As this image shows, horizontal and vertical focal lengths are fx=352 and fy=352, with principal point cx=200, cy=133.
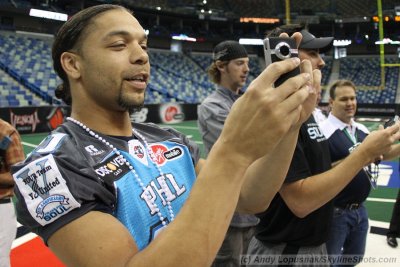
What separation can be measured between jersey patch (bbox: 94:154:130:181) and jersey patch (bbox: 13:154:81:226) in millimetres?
138

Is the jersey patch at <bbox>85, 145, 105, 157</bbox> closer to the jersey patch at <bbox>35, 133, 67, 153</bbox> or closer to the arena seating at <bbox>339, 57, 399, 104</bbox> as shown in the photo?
the jersey patch at <bbox>35, 133, 67, 153</bbox>

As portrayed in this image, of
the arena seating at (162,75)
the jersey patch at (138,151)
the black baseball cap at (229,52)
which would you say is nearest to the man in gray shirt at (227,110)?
the black baseball cap at (229,52)

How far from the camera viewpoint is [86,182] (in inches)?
40.5

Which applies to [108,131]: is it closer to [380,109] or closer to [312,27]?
[380,109]

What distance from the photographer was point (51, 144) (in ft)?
3.71

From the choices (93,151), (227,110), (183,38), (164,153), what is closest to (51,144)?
(93,151)

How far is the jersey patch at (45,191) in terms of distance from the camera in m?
0.96

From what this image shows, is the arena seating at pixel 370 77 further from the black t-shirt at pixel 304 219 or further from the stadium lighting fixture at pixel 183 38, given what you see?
the black t-shirt at pixel 304 219

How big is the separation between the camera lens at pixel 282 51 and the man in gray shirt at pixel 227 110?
1967 mm

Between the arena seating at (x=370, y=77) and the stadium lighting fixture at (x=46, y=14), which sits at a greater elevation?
the stadium lighting fixture at (x=46, y=14)

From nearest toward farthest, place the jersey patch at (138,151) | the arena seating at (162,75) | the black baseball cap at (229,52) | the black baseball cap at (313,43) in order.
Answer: the jersey patch at (138,151)
the black baseball cap at (313,43)
the black baseball cap at (229,52)
the arena seating at (162,75)

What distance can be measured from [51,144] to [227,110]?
78.3 inches

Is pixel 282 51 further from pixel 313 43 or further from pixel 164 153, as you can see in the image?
pixel 313 43

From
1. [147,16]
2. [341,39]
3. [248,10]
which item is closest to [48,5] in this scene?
[147,16]
